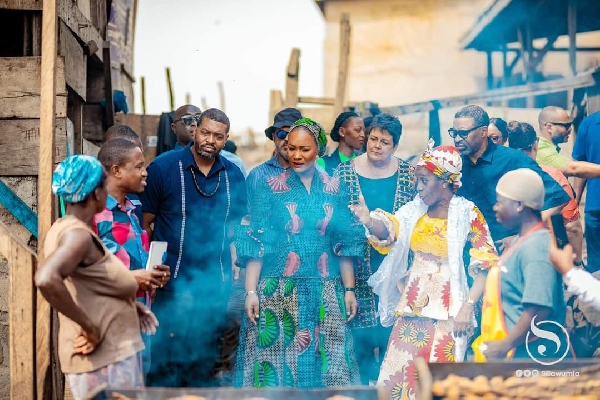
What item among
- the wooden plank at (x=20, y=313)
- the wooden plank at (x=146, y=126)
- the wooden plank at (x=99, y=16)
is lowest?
the wooden plank at (x=20, y=313)

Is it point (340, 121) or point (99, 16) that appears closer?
point (340, 121)

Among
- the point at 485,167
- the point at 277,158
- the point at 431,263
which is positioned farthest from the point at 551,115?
the point at 431,263

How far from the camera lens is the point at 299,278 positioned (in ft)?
17.8

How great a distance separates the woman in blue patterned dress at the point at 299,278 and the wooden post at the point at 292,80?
6638mm

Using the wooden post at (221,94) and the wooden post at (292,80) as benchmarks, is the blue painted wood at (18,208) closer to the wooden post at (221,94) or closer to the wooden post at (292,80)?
the wooden post at (292,80)

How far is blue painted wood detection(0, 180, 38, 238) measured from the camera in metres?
5.43

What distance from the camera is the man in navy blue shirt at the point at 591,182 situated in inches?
267

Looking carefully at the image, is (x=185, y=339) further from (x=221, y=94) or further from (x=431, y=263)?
(x=221, y=94)

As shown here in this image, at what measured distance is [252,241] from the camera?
5.46 meters

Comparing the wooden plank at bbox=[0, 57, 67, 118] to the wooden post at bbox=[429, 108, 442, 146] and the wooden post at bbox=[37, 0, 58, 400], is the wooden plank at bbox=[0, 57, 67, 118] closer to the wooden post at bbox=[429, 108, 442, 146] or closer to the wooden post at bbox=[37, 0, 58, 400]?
the wooden post at bbox=[37, 0, 58, 400]

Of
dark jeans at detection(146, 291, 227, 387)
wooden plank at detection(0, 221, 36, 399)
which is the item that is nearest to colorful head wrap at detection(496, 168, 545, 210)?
dark jeans at detection(146, 291, 227, 387)

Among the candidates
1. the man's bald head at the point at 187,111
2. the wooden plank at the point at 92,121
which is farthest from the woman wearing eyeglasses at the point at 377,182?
the wooden plank at the point at 92,121

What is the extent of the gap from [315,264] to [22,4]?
9.43 feet

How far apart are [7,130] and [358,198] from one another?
2.62 m
